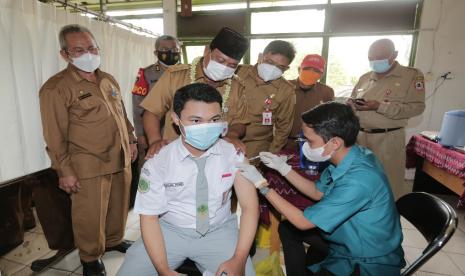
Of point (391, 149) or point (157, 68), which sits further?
point (157, 68)

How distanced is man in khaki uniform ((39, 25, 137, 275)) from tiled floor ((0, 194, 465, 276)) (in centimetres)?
27

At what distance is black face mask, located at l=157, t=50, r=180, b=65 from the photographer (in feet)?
9.73

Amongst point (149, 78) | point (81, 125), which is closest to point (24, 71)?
point (81, 125)

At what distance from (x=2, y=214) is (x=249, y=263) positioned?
172 cm

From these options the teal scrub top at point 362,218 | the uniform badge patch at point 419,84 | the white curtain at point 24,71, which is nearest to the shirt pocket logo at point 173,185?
the teal scrub top at point 362,218

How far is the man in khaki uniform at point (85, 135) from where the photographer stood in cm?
187

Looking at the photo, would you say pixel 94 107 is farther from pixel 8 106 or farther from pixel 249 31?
pixel 249 31

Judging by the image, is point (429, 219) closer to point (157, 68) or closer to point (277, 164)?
point (277, 164)

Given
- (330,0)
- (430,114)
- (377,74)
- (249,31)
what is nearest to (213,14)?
(249,31)

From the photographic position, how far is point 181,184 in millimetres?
1416

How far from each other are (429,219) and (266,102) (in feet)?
4.83

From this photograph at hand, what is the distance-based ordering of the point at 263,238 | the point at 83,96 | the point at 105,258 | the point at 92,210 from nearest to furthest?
the point at 83,96
the point at 92,210
the point at 105,258
the point at 263,238

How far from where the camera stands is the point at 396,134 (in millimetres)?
2924

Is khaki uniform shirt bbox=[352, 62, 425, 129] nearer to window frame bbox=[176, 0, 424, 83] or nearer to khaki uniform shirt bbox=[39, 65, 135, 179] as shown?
window frame bbox=[176, 0, 424, 83]
